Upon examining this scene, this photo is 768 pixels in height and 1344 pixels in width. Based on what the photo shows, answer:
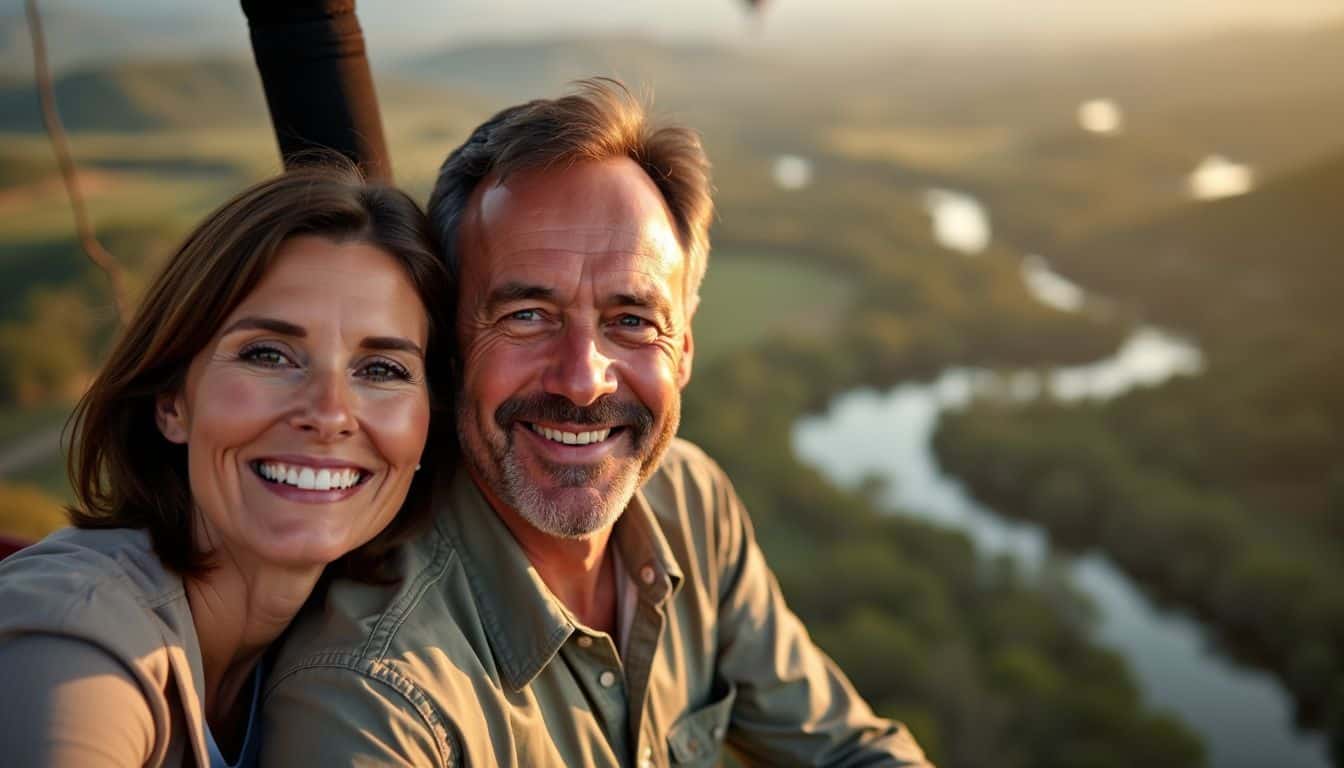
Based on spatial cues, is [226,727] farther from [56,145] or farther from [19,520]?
[19,520]

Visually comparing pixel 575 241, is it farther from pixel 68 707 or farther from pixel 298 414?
pixel 68 707

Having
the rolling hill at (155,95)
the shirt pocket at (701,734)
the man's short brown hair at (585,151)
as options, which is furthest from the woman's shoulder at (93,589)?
the rolling hill at (155,95)

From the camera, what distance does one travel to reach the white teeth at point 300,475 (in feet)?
4.70

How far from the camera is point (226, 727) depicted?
1523 millimetres

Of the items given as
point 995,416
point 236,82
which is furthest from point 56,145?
point 995,416

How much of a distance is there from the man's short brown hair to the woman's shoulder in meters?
0.72

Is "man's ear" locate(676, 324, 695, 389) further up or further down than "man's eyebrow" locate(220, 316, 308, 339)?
further down

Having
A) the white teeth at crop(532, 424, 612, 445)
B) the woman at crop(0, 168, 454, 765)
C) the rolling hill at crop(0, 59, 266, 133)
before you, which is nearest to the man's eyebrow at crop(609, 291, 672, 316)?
the white teeth at crop(532, 424, 612, 445)

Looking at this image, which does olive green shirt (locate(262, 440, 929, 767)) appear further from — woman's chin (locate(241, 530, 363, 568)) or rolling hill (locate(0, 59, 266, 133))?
rolling hill (locate(0, 59, 266, 133))

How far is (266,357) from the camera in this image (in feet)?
4.78

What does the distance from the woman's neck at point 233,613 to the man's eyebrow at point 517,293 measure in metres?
0.53

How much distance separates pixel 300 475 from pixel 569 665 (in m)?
0.61

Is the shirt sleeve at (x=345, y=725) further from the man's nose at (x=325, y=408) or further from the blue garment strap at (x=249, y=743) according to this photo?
the man's nose at (x=325, y=408)

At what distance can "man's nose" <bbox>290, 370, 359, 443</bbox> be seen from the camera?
1423 millimetres
